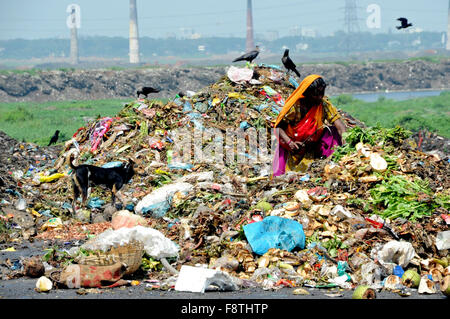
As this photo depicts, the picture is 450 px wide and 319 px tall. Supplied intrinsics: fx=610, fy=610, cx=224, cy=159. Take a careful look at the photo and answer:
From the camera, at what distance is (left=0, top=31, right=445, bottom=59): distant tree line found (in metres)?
136

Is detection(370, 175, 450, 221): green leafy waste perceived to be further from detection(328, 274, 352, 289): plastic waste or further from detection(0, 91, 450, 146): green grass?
detection(0, 91, 450, 146): green grass

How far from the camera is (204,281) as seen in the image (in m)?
4.94

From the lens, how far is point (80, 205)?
27.7ft

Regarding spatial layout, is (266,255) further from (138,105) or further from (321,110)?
(138,105)

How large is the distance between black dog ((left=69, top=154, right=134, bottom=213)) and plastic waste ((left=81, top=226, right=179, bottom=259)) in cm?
254

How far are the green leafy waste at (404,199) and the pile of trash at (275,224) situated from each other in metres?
0.01

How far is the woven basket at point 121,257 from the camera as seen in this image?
521 centimetres

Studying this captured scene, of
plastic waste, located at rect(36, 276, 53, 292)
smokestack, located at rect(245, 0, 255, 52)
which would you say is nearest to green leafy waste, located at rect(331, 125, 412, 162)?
plastic waste, located at rect(36, 276, 53, 292)

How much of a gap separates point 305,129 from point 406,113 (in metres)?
19.0

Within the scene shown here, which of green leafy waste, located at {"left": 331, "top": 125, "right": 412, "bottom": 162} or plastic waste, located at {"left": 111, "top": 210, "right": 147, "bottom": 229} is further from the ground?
green leafy waste, located at {"left": 331, "top": 125, "right": 412, "bottom": 162}

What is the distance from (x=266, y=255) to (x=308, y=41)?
15080cm

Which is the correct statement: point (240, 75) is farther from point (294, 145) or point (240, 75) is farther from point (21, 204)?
point (21, 204)

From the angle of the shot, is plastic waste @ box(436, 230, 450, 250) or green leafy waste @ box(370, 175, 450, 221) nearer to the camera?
plastic waste @ box(436, 230, 450, 250)

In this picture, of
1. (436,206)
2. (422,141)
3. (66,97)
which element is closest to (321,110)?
(436,206)
